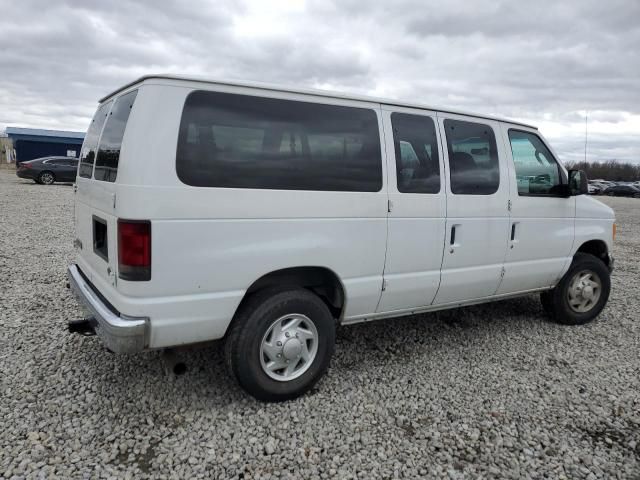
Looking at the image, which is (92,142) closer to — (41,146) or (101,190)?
(101,190)

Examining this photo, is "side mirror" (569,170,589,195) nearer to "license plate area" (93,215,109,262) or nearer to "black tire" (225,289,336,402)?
"black tire" (225,289,336,402)

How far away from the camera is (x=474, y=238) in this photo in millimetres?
4227

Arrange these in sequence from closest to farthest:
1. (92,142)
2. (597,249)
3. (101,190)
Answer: (101,190) → (92,142) → (597,249)

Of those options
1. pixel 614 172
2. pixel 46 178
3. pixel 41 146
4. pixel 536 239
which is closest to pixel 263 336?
pixel 536 239

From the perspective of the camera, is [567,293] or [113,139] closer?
[113,139]

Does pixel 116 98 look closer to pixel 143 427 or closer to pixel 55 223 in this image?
pixel 143 427

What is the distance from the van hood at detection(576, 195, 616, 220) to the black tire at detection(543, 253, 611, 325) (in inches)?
17.8

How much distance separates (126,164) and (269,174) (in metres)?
0.87

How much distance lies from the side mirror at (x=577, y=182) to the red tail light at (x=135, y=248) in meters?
4.03

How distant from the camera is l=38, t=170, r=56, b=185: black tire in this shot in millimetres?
22375

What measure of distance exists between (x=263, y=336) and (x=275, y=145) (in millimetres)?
1274

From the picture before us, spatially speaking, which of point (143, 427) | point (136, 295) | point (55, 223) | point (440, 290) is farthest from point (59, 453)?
point (55, 223)

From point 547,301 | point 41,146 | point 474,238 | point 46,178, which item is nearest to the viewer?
point 474,238

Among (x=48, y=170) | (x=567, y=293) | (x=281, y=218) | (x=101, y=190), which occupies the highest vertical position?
(x=48, y=170)
